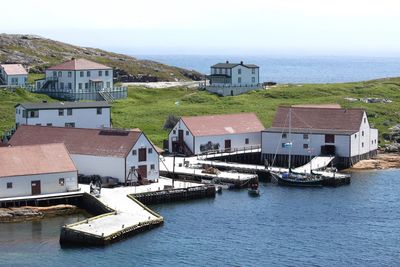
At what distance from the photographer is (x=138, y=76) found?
182 meters

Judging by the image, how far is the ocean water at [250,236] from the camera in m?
66.6

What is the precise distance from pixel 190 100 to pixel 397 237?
78.0 metres

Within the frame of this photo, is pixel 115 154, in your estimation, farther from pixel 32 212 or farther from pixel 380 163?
pixel 380 163

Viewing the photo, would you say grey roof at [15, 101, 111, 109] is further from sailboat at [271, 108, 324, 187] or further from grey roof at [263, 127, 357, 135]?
sailboat at [271, 108, 324, 187]

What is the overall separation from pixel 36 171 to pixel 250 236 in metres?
21.7

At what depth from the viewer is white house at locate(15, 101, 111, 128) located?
109 meters

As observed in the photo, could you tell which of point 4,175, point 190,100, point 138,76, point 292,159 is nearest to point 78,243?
point 4,175

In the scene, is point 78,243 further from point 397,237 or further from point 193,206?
point 397,237

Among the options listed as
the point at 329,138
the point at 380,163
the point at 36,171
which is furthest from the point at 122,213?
the point at 380,163

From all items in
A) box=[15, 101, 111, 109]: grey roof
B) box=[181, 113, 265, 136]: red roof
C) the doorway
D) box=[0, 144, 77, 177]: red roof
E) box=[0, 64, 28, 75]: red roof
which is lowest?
the doorway

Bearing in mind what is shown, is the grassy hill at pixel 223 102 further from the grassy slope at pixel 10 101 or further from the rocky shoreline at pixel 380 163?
the rocky shoreline at pixel 380 163

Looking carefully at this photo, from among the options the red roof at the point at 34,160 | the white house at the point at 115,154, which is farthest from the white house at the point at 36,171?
the white house at the point at 115,154

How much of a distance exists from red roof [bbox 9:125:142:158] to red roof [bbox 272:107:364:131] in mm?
26231

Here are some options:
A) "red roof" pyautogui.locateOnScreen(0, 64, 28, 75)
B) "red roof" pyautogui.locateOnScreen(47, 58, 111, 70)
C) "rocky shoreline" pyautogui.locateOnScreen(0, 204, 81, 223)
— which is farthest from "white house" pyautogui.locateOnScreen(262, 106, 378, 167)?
"red roof" pyautogui.locateOnScreen(0, 64, 28, 75)
